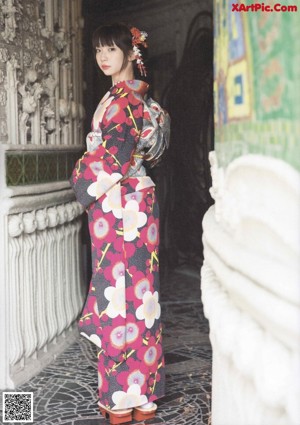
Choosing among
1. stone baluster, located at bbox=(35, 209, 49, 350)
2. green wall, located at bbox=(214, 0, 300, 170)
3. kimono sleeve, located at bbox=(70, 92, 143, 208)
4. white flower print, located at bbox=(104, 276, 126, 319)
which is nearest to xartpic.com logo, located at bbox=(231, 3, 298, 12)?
green wall, located at bbox=(214, 0, 300, 170)

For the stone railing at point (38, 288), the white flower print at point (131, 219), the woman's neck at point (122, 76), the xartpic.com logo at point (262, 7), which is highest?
the woman's neck at point (122, 76)

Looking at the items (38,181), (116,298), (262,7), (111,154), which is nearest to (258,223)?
(262,7)

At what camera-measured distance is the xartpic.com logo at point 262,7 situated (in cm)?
103

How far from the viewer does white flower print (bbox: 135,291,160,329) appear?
9.49 feet

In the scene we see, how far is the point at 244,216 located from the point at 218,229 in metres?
0.21

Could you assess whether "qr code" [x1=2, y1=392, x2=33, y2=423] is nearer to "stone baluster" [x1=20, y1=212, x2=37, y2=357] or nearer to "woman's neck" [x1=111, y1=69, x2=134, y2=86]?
"stone baluster" [x1=20, y1=212, x2=37, y2=357]

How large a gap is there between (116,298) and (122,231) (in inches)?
10.9

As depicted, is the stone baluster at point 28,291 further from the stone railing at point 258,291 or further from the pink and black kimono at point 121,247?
the stone railing at point 258,291

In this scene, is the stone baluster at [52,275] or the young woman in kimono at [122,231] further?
the stone baluster at [52,275]

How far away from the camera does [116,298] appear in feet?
9.27

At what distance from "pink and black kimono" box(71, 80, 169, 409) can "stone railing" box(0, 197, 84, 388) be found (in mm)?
464

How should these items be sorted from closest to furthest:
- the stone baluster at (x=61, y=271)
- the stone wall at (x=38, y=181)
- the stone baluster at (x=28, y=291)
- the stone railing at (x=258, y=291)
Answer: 1. the stone railing at (x=258, y=291)
2. the stone wall at (x=38, y=181)
3. the stone baluster at (x=28, y=291)
4. the stone baluster at (x=61, y=271)

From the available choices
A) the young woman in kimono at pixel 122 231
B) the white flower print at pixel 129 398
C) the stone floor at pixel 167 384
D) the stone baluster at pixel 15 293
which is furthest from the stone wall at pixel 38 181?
the white flower print at pixel 129 398

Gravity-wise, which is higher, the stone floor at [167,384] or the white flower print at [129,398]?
the white flower print at [129,398]
